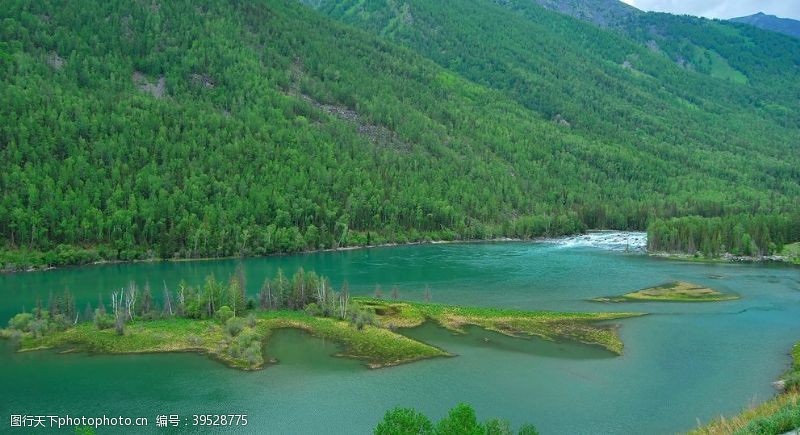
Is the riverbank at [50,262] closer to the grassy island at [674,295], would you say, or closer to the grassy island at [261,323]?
the grassy island at [261,323]

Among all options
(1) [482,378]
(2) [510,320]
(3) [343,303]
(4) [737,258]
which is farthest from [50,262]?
(4) [737,258]

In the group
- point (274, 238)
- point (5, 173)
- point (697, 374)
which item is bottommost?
point (697, 374)

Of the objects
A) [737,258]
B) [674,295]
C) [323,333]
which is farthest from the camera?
[737,258]

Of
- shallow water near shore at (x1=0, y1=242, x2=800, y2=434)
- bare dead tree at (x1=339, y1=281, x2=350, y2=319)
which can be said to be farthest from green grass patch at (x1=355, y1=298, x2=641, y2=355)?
bare dead tree at (x1=339, y1=281, x2=350, y2=319)

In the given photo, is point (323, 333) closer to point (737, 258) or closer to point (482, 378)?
point (482, 378)

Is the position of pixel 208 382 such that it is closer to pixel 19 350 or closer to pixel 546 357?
pixel 19 350

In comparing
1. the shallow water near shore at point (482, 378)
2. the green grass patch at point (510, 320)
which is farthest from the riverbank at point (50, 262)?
the green grass patch at point (510, 320)

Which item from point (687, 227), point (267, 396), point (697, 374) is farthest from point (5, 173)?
point (687, 227)
